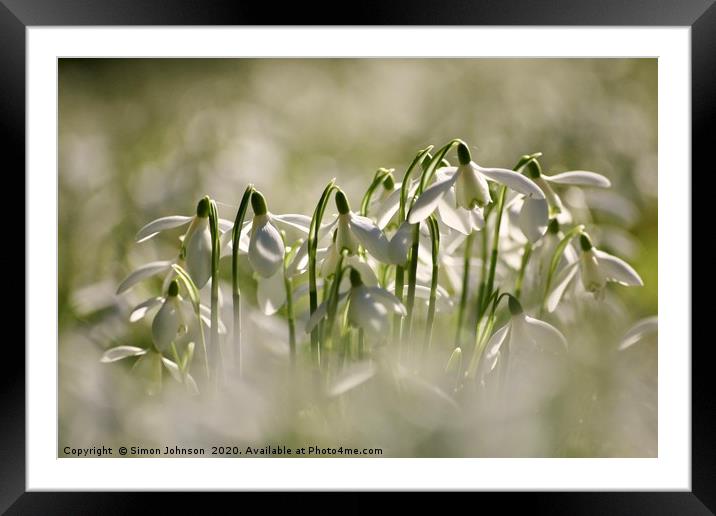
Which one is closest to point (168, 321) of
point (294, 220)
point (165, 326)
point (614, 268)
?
point (165, 326)

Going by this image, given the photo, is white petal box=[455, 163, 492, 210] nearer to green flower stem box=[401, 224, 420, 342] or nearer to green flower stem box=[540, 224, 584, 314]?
green flower stem box=[401, 224, 420, 342]

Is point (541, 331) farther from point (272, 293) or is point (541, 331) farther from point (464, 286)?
point (272, 293)

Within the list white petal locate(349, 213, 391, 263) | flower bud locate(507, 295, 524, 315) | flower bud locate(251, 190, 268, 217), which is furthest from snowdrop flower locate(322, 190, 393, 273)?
flower bud locate(507, 295, 524, 315)
